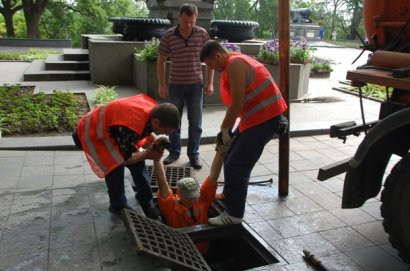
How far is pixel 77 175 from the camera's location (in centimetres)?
422

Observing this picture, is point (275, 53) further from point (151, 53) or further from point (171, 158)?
point (171, 158)

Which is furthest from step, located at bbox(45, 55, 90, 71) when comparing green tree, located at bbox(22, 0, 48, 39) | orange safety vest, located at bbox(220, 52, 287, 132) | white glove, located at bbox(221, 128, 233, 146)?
green tree, located at bbox(22, 0, 48, 39)

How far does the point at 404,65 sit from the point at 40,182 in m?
3.35

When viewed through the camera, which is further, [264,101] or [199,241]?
[199,241]

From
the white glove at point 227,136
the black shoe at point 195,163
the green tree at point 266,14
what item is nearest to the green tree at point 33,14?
the green tree at point 266,14

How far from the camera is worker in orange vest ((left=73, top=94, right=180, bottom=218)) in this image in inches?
115

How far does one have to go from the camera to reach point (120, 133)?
9.82 feet

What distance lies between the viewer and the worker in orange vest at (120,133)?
9.59ft

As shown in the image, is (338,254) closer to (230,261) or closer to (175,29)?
(230,261)

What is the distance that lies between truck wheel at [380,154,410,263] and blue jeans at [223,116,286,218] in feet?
3.11

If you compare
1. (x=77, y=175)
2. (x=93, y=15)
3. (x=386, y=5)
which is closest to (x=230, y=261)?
(x=77, y=175)

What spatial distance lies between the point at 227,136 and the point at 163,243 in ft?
3.43

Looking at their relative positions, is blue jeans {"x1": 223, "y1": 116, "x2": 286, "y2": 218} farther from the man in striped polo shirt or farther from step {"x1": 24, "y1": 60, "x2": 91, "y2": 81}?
step {"x1": 24, "y1": 60, "x2": 91, "y2": 81}

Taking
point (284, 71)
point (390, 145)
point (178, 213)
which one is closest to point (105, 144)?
point (178, 213)
